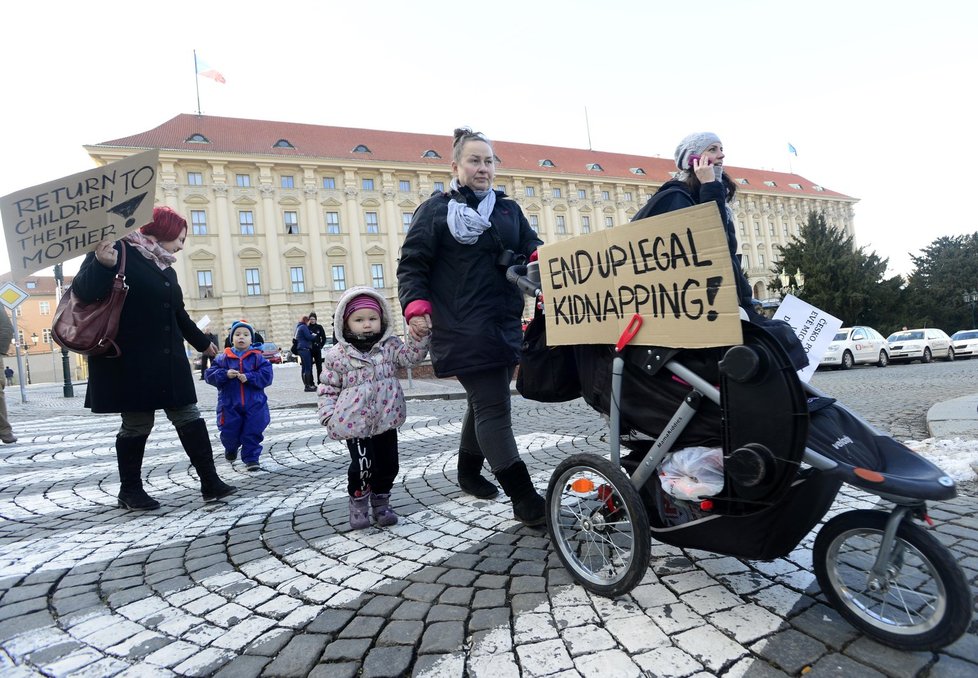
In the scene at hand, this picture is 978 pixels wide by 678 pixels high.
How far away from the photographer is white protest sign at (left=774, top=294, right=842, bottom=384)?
2.75 m

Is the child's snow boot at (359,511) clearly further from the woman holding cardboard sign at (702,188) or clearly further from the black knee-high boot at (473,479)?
the woman holding cardboard sign at (702,188)

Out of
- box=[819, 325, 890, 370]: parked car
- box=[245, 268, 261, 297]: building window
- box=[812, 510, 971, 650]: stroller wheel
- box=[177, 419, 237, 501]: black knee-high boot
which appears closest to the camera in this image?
box=[812, 510, 971, 650]: stroller wheel

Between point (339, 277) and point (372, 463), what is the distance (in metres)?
48.6

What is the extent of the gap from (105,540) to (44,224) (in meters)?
1.96

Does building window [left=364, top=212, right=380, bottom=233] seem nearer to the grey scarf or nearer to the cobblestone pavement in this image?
the cobblestone pavement

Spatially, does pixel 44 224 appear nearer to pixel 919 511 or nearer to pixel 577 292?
pixel 577 292

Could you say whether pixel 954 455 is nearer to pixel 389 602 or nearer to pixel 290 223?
pixel 389 602

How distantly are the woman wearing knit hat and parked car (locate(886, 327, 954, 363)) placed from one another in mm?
23020

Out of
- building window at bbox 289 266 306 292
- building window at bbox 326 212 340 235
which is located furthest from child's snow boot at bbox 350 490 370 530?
building window at bbox 326 212 340 235

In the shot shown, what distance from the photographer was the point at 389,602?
219 centimetres

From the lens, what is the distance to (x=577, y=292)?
7.61 feet

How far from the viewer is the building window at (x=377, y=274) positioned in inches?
2009

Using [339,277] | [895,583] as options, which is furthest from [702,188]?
[339,277]

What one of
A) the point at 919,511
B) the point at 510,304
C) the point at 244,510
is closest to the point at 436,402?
the point at 244,510
